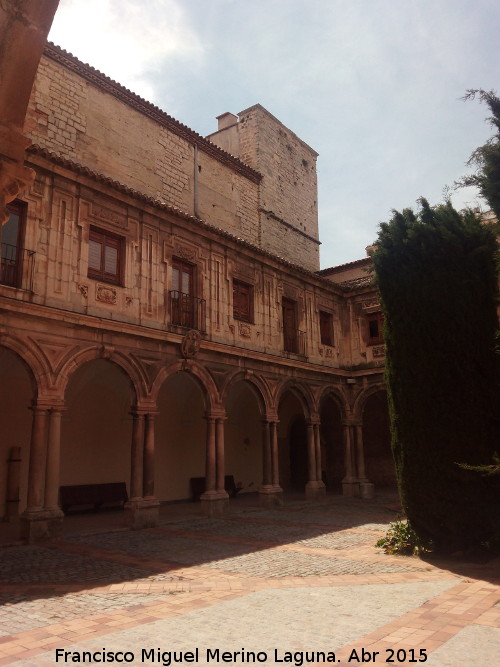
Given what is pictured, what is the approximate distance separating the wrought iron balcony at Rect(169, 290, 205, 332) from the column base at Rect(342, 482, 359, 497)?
8584 mm

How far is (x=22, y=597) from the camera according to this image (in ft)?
19.8

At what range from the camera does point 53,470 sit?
10680mm

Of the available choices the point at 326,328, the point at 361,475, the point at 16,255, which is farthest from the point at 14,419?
the point at 361,475

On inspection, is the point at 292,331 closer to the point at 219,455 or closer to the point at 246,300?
the point at 246,300

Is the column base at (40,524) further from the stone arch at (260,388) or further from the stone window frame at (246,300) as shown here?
the stone window frame at (246,300)

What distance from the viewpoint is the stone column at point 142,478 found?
11.8m

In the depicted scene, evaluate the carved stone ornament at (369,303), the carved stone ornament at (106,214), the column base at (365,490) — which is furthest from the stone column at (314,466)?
the carved stone ornament at (106,214)

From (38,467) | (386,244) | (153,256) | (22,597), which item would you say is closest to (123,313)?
(153,256)

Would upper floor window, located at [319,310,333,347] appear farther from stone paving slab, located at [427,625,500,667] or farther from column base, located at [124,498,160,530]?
stone paving slab, located at [427,625,500,667]

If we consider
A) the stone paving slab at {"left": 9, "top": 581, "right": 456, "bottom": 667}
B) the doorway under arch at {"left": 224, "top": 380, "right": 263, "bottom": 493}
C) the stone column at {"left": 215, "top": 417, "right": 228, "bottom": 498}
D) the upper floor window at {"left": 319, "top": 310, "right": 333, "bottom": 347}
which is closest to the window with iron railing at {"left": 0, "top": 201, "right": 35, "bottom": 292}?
the stone column at {"left": 215, "top": 417, "right": 228, "bottom": 498}

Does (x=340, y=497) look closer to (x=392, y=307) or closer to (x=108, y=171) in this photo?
(x=392, y=307)

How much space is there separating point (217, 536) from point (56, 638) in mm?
6453

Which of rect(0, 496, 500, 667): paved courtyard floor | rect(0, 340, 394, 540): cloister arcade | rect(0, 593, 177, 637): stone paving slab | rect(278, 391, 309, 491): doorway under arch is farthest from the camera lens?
rect(278, 391, 309, 491): doorway under arch

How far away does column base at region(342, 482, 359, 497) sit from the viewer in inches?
750
